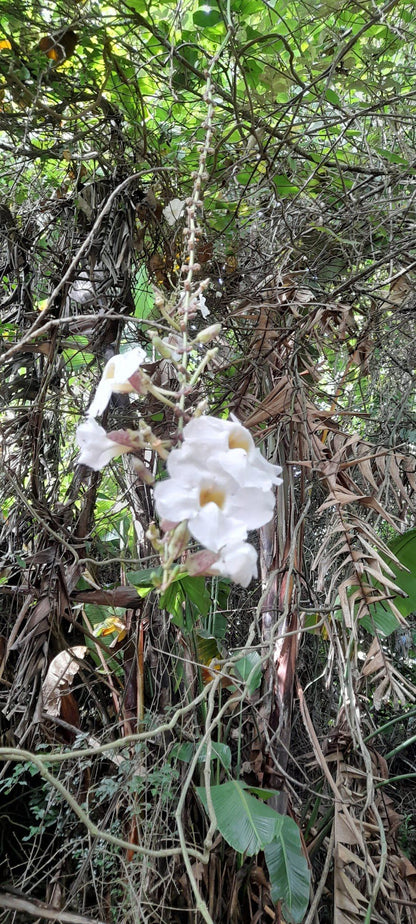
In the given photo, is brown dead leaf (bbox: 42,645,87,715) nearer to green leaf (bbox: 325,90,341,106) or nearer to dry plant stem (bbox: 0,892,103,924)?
dry plant stem (bbox: 0,892,103,924)

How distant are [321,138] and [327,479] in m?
1.13

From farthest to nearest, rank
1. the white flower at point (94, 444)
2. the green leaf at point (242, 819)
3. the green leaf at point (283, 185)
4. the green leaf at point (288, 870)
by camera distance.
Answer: the green leaf at point (283, 185) < the green leaf at point (288, 870) < the green leaf at point (242, 819) < the white flower at point (94, 444)

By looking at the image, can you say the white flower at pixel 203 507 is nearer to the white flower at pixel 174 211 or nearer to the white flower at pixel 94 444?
the white flower at pixel 94 444

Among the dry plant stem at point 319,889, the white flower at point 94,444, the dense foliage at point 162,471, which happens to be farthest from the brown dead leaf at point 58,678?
the white flower at point 94,444

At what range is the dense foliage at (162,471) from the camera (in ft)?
4.25

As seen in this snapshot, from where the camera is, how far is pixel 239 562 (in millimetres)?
491

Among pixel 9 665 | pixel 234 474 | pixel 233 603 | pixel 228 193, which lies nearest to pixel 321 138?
pixel 228 193

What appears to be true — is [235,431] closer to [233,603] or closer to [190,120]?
[233,603]

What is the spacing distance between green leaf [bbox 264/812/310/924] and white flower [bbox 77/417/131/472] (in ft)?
3.21

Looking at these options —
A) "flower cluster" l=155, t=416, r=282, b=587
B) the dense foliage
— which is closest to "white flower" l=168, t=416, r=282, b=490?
"flower cluster" l=155, t=416, r=282, b=587

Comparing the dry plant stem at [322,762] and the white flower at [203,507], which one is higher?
the white flower at [203,507]

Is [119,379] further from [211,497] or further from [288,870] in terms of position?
[288,870]

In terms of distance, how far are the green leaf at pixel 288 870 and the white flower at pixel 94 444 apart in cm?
98

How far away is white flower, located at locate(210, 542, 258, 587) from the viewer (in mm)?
488
